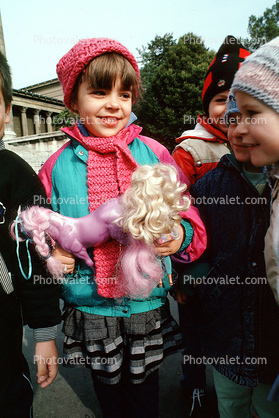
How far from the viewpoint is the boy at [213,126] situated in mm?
1892

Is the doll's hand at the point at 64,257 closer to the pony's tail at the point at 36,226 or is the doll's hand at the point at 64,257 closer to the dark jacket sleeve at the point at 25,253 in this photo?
the pony's tail at the point at 36,226

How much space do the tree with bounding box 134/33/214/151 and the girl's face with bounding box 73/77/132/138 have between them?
1816 cm

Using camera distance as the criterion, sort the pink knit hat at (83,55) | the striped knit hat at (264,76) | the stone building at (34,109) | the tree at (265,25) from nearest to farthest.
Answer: the striped knit hat at (264,76) → the pink knit hat at (83,55) → the stone building at (34,109) → the tree at (265,25)

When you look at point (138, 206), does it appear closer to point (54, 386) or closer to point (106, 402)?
point (106, 402)

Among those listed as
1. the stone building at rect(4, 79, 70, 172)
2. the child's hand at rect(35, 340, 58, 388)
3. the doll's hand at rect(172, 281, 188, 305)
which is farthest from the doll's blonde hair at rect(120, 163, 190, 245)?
the stone building at rect(4, 79, 70, 172)

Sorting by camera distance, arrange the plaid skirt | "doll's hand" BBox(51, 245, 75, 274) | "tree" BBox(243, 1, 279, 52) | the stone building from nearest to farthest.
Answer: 1. "doll's hand" BBox(51, 245, 75, 274)
2. the plaid skirt
3. the stone building
4. "tree" BBox(243, 1, 279, 52)

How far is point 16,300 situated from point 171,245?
0.82 meters

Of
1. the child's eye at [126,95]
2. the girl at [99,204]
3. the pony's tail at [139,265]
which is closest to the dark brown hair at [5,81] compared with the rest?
the girl at [99,204]

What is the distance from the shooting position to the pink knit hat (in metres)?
1.39

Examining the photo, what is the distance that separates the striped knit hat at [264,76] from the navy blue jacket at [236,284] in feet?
1.28

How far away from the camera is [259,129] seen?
1.07 meters

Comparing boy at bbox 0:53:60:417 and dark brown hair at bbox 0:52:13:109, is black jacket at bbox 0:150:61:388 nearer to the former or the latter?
boy at bbox 0:53:60:417

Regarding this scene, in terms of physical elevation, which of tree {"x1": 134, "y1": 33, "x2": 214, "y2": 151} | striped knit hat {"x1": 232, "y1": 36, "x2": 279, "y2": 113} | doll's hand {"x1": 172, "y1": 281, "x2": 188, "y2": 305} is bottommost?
doll's hand {"x1": 172, "y1": 281, "x2": 188, "y2": 305}

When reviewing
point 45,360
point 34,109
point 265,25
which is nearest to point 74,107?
point 45,360
